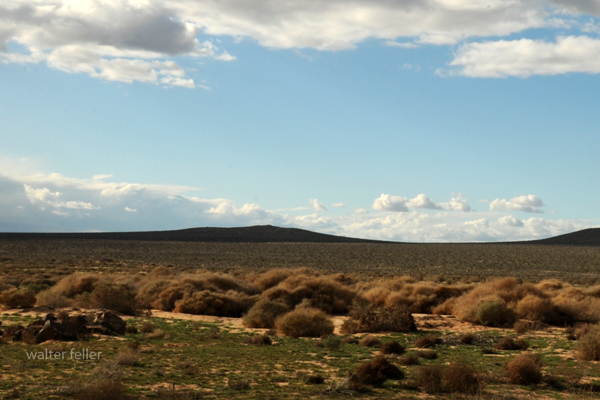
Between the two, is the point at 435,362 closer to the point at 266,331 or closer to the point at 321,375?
the point at 321,375

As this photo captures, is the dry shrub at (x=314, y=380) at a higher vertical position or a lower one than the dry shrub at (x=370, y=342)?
higher

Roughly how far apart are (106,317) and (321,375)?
12.3 m

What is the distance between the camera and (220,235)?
13162 cm

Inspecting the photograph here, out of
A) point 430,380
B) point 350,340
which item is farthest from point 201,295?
point 430,380

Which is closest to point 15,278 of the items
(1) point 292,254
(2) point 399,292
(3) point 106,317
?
(3) point 106,317

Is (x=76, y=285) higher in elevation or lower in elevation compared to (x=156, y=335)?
higher

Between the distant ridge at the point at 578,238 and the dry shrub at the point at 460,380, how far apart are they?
12469cm

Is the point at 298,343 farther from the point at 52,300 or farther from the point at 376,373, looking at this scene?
the point at 52,300

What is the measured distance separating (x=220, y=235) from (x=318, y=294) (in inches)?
3947

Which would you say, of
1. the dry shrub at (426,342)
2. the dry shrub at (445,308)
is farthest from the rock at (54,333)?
the dry shrub at (445,308)

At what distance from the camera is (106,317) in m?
24.2

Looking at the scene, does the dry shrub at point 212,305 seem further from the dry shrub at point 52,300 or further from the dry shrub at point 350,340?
the dry shrub at point 350,340

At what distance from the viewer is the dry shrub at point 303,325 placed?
81.8ft

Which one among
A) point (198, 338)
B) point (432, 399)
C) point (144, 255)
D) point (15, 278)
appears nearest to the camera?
point (432, 399)
